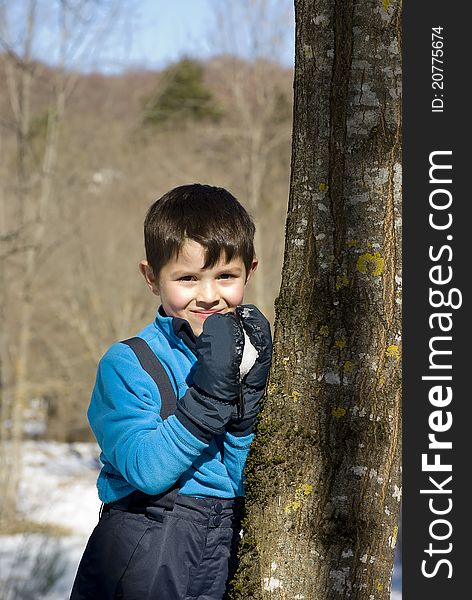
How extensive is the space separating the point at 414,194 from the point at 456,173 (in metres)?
0.10

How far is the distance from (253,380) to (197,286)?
0.25m

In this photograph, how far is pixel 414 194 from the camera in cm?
175

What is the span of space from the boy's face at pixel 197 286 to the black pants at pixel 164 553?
15.8 inches

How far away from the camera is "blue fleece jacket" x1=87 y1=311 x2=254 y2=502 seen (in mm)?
1733

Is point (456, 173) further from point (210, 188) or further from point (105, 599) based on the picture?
point (105, 599)

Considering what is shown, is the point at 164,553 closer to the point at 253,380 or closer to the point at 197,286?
the point at 253,380

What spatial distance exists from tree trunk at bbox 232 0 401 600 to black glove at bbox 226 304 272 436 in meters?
0.09

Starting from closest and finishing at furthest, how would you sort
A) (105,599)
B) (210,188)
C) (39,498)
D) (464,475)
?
1. (464,475)
2. (105,599)
3. (210,188)
4. (39,498)

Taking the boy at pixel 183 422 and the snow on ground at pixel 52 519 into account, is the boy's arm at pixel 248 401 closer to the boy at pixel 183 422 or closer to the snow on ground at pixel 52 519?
the boy at pixel 183 422

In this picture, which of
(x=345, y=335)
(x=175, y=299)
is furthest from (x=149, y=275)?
(x=345, y=335)

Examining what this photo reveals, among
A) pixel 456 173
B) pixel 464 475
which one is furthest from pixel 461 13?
pixel 464 475

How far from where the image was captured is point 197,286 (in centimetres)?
193

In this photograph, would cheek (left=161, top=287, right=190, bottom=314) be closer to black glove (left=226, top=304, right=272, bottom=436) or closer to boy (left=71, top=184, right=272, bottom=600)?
boy (left=71, top=184, right=272, bottom=600)

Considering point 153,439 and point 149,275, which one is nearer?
point 153,439
